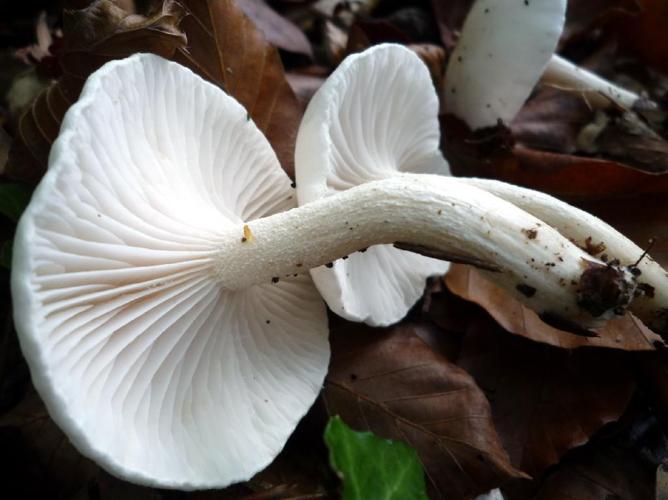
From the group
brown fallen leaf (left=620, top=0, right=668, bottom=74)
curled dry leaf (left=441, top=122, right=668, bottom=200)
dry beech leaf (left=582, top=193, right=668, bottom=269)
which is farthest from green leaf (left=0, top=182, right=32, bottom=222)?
brown fallen leaf (left=620, top=0, right=668, bottom=74)

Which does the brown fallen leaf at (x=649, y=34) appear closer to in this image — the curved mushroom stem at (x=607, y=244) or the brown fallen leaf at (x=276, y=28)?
the brown fallen leaf at (x=276, y=28)

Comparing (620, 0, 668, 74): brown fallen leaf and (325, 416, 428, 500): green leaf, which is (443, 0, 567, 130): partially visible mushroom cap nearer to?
(620, 0, 668, 74): brown fallen leaf

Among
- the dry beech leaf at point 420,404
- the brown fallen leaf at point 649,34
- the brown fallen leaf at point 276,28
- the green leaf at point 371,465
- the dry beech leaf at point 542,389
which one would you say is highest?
the brown fallen leaf at point 276,28

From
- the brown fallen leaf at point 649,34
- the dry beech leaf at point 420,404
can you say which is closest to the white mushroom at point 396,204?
the dry beech leaf at point 420,404

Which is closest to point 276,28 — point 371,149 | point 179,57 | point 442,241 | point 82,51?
point 179,57

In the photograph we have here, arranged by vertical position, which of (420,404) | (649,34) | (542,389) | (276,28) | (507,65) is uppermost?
(276,28)

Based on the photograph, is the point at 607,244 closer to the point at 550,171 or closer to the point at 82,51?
the point at 550,171

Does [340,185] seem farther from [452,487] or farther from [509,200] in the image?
[452,487]
